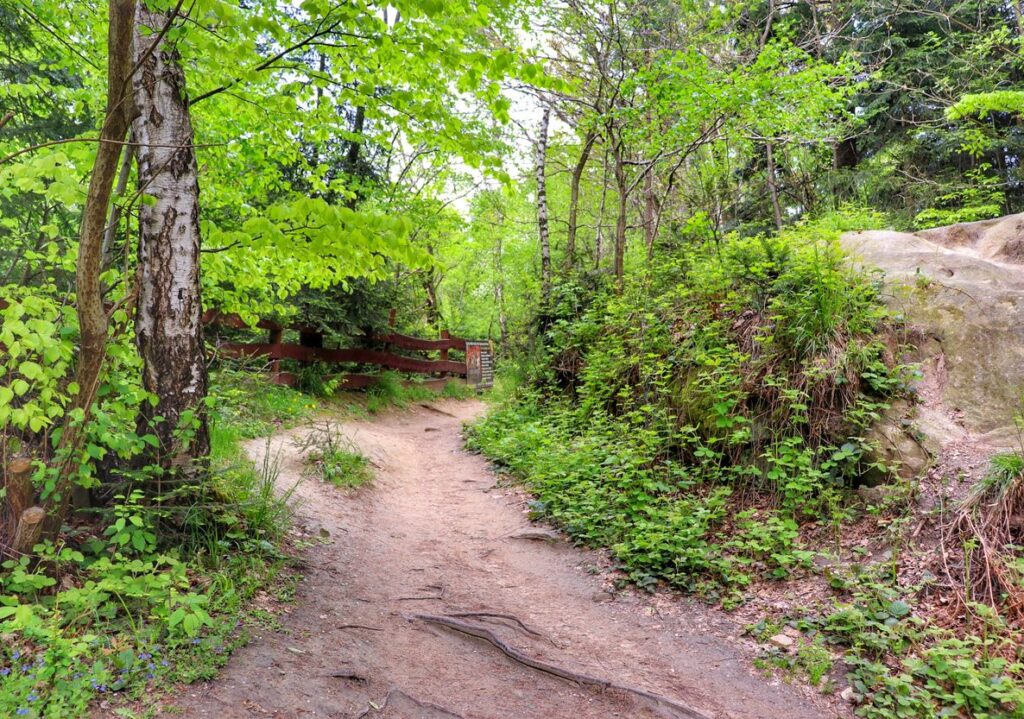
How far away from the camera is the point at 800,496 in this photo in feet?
16.9

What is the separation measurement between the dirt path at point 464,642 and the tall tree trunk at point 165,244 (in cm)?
171

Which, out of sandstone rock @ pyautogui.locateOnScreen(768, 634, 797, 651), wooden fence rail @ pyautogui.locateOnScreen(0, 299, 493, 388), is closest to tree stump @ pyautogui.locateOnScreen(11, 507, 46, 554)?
sandstone rock @ pyautogui.locateOnScreen(768, 634, 797, 651)

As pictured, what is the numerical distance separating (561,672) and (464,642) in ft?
2.46

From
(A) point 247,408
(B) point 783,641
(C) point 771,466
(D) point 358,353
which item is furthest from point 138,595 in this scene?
(D) point 358,353

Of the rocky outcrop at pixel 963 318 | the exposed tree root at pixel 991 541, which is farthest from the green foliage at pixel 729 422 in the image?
the exposed tree root at pixel 991 541

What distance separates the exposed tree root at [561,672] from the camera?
325cm

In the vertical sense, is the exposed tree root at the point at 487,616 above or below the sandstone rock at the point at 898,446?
below

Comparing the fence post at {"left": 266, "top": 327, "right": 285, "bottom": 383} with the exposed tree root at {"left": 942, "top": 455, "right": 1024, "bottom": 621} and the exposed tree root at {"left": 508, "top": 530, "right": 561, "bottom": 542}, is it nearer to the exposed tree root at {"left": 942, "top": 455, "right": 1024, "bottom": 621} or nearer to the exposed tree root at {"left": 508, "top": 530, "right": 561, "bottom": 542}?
the exposed tree root at {"left": 508, "top": 530, "right": 561, "bottom": 542}

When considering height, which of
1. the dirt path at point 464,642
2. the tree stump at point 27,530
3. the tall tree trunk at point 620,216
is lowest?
the dirt path at point 464,642

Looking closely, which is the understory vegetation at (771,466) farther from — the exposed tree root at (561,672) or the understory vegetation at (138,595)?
the understory vegetation at (138,595)

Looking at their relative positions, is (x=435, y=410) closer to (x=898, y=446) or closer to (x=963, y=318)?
(x=898, y=446)

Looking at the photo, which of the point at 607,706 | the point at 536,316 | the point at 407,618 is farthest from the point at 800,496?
the point at 536,316

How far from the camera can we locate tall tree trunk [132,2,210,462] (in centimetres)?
407

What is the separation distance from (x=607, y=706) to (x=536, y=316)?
30.1ft
